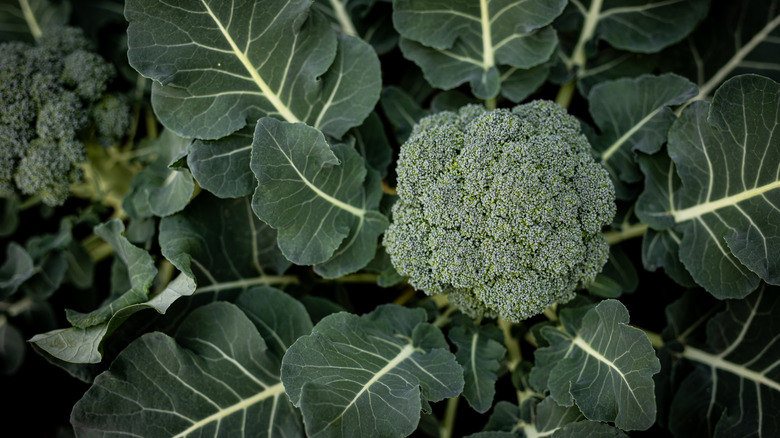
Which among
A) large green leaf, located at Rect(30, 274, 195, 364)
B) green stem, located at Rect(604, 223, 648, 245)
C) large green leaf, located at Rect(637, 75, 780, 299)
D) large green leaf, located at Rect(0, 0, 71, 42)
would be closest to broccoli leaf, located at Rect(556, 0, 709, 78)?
large green leaf, located at Rect(637, 75, 780, 299)

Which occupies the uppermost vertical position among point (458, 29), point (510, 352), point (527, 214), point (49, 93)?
point (49, 93)

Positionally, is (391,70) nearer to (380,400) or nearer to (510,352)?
(510,352)

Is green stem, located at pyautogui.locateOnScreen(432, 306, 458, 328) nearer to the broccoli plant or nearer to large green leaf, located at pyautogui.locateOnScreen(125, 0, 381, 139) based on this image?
the broccoli plant

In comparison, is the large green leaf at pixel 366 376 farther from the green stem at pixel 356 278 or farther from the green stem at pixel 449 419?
the green stem at pixel 449 419

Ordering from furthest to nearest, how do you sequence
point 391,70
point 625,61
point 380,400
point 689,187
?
point 391,70 → point 625,61 → point 689,187 → point 380,400

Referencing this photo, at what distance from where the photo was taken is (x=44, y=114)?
1.34m

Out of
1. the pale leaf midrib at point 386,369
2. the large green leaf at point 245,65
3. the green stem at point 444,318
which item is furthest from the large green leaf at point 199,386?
the large green leaf at point 245,65

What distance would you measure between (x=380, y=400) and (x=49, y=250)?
1041 millimetres

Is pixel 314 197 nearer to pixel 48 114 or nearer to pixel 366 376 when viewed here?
pixel 366 376

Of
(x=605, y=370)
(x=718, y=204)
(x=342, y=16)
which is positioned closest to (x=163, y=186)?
(x=342, y=16)

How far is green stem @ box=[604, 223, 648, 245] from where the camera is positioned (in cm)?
138

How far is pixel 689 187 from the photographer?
48.4 inches

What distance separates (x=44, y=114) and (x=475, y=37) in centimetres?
111

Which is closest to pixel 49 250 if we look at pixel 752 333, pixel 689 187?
pixel 689 187
